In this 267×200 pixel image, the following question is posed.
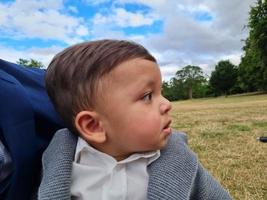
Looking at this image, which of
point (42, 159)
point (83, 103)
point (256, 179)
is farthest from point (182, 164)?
point (256, 179)

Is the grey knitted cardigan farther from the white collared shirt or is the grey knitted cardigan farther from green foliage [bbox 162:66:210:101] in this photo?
green foliage [bbox 162:66:210:101]

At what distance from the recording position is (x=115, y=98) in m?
1.48

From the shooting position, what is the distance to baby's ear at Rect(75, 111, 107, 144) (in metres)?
1.51

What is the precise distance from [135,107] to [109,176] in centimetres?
25

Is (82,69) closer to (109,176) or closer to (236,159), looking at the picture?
(109,176)

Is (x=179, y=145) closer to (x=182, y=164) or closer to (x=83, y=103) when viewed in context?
(x=182, y=164)

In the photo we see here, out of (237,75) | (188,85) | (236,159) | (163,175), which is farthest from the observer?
(188,85)

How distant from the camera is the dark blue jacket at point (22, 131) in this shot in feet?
5.03

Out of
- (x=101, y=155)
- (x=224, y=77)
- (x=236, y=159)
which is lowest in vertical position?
(x=236, y=159)

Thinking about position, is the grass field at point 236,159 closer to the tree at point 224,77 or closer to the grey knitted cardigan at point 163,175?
the grey knitted cardigan at point 163,175

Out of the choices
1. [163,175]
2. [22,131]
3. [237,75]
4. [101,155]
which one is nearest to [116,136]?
[101,155]

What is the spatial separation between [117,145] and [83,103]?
0.18 m

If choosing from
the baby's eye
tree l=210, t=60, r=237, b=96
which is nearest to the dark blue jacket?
the baby's eye

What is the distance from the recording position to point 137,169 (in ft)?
5.03
